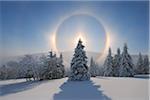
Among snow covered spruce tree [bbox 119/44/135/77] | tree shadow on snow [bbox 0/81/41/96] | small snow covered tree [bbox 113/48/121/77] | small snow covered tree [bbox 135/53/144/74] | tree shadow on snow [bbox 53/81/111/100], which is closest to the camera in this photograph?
tree shadow on snow [bbox 53/81/111/100]

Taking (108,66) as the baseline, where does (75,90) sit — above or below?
below

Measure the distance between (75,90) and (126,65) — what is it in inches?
48.8

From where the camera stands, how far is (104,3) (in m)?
5.13

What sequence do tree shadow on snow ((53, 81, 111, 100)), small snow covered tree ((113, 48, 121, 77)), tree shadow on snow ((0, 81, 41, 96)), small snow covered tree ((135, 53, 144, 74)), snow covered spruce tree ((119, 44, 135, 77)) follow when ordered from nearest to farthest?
tree shadow on snow ((53, 81, 111, 100)) → tree shadow on snow ((0, 81, 41, 96)) → small snow covered tree ((135, 53, 144, 74)) → snow covered spruce tree ((119, 44, 135, 77)) → small snow covered tree ((113, 48, 121, 77))

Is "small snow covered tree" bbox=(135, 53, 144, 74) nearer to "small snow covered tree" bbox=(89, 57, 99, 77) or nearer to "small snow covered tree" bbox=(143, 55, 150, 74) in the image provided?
"small snow covered tree" bbox=(143, 55, 150, 74)

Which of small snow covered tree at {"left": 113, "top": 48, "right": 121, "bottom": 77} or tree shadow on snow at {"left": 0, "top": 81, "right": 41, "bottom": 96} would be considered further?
small snow covered tree at {"left": 113, "top": 48, "right": 121, "bottom": 77}

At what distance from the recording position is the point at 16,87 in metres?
5.17

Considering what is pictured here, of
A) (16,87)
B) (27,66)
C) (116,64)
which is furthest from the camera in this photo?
(116,64)

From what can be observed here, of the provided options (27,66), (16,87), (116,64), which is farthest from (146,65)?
(16,87)

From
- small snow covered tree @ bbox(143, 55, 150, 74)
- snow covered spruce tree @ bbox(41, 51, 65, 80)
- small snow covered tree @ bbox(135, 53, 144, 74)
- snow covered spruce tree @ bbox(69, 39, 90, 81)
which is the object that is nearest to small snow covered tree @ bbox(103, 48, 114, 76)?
snow covered spruce tree @ bbox(69, 39, 90, 81)

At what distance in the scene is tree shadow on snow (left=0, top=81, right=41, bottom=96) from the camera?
507cm

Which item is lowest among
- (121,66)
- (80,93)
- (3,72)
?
(80,93)

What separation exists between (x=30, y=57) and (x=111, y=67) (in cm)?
174

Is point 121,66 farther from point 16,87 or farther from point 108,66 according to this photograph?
point 16,87
